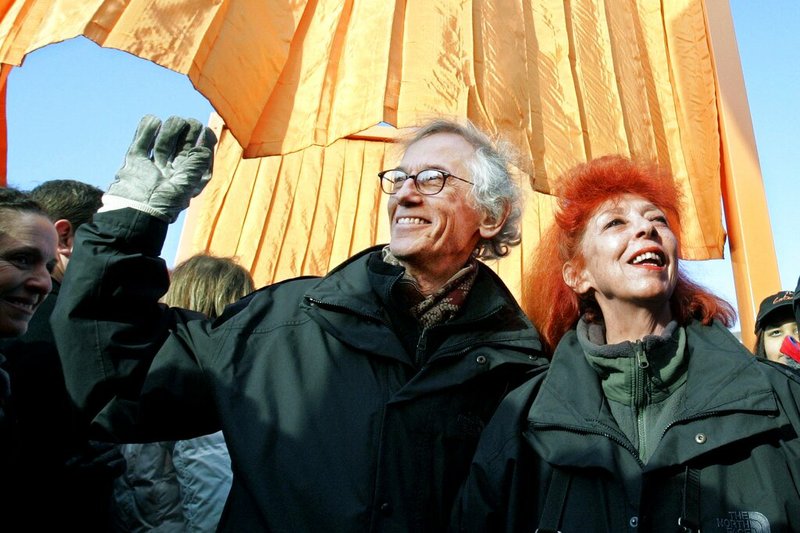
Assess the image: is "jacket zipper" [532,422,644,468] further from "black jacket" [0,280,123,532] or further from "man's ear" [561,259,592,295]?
"black jacket" [0,280,123,532]

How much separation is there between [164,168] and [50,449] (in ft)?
2.34

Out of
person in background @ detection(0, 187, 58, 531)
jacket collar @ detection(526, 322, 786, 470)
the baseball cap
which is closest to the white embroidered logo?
jacket collar @ detection(526, 322, 786, 470)

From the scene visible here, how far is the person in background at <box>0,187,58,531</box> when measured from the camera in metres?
1.81

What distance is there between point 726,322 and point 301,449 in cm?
106

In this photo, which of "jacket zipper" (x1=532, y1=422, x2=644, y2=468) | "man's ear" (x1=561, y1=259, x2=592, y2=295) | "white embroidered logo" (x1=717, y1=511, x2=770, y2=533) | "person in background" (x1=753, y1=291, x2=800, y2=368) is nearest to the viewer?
"white embroidered logo" (x1=717, y1=511, x2=770, y2=533)

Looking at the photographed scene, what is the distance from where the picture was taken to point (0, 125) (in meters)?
3.04

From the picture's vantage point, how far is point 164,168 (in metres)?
2.01

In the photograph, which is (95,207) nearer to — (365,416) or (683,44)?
(365,416)

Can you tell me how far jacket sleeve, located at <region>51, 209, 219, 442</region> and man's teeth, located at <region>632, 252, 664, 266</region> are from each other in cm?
107

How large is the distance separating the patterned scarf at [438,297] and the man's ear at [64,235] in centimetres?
96

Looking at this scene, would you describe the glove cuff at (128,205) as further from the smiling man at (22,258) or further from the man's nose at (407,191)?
the man's nose at (407,191)

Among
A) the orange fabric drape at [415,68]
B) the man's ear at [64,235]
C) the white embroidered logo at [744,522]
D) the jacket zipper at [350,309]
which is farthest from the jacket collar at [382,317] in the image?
the orange fabric drape at [415,68]

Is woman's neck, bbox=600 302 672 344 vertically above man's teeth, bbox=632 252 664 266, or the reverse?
man's teeth, bbox=632 252 664 266

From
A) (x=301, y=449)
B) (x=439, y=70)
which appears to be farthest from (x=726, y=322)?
(x=439, y=70)
